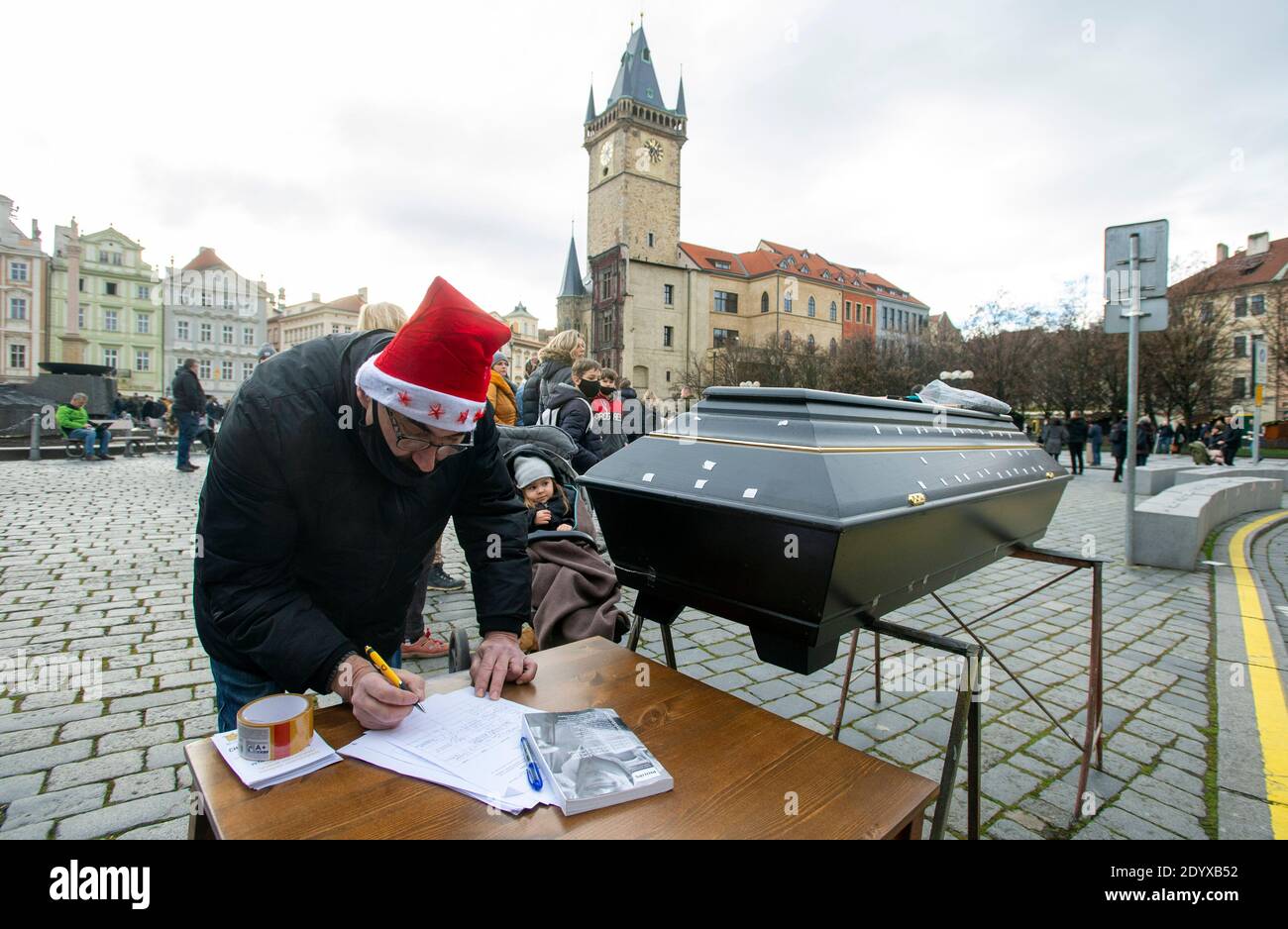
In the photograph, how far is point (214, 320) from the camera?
2382 inches

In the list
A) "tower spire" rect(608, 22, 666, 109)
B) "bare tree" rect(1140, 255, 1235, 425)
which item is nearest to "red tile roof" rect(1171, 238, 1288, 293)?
"bare tree" rect(1140, 255, 1235, 425)

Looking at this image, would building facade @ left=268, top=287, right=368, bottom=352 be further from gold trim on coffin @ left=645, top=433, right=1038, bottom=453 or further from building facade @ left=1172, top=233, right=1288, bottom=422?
gold trim on coffin @ left=645, top=433, right=1038, bottom=453

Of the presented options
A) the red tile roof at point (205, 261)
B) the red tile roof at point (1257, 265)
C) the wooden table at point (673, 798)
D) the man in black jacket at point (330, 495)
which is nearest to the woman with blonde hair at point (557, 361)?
the man in black jacket at point (330, 495)

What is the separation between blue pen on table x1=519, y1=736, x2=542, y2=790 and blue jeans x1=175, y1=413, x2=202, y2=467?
14316 millimetres

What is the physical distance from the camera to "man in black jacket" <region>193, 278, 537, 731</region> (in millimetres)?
1549

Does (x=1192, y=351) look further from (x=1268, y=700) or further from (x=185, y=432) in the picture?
(x=185, y=432)

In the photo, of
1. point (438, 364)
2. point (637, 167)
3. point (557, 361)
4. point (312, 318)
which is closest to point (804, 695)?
point (438, 364)

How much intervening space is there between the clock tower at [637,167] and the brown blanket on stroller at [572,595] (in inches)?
2105

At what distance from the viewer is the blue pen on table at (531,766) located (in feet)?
4.19

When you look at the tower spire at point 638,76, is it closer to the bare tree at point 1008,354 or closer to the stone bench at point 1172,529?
the bare tree at point 1008,354

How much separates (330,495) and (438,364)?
472 mm
